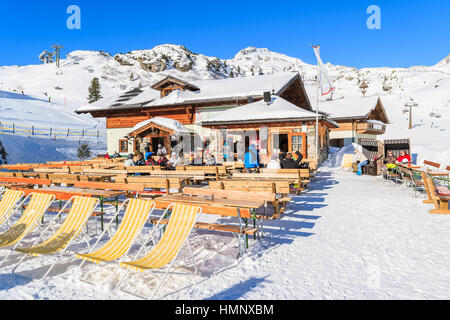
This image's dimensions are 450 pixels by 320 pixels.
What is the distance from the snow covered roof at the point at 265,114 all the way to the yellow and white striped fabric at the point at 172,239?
1250cm

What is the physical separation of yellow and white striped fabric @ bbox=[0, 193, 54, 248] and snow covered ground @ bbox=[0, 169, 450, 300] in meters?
0.31

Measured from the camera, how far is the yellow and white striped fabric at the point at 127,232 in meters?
3.56

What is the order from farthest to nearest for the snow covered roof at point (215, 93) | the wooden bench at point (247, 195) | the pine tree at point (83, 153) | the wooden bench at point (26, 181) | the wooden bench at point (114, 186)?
the pine tree at point (83, 153)
the snow covered roof at point (215, 93)
the wooden bench at point (26, 181)
the wooden bench at point (114, 186)
the wooden bench at point (247, 195)

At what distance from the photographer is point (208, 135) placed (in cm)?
2086

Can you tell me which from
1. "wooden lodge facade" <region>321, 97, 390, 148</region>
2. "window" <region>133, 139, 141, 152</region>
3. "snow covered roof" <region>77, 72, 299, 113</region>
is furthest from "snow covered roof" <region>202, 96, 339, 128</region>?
"wooden lodge facade" <region>321, 97, 390, 148</region>

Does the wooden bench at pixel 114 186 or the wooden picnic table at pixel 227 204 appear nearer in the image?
the wooden picnic table at pixel 227 204

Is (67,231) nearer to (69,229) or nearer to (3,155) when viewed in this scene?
(69,229)

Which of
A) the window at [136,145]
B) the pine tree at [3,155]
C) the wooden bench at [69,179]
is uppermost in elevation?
the window at [136,145]

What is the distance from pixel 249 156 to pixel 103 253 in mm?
8242

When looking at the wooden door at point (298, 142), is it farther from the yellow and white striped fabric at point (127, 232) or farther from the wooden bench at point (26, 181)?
→ the yellow and white striped fabric at point (127, 232)

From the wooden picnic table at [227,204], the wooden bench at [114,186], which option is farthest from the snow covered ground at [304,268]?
the wooden bench at [114,186]

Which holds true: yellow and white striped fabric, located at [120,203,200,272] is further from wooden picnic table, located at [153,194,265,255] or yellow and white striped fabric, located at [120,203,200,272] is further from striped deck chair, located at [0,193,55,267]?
striped deck chair, located at [0,193,55,267]

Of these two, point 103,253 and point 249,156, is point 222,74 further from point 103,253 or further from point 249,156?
point 103,253
